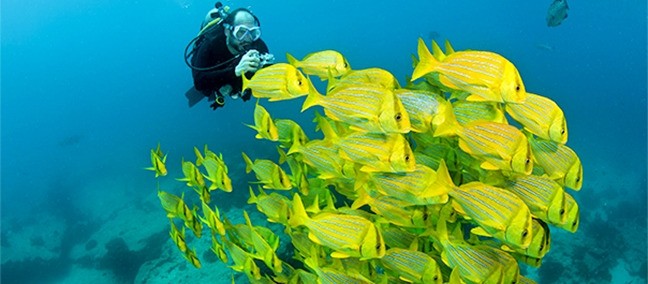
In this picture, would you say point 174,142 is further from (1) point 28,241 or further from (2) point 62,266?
(2) point 62,266

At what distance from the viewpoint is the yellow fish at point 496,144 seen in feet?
9.32

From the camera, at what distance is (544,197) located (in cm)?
296

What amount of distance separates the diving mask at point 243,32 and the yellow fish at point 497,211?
15.3ft

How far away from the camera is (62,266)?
12.1 metres

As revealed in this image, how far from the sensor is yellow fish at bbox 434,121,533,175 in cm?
284

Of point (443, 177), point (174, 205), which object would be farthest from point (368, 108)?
point (174, 205)

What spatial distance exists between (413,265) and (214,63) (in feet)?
16.8

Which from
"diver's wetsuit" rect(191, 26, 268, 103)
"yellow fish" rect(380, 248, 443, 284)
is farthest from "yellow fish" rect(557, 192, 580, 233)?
"diver's wetsuit" rect(191, 26, 268, 103)

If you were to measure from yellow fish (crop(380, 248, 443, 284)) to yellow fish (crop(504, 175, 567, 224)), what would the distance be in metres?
0.80

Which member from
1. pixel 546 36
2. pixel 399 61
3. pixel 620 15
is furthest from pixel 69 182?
pixel 620 15

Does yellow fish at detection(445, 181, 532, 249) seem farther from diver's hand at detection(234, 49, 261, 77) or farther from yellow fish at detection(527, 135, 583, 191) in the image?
diver's hand at detection(234, 49, 261, 77)

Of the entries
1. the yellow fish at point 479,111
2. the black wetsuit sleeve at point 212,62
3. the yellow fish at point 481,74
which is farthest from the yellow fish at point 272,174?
the black wetsuit sleeve at point 212,62

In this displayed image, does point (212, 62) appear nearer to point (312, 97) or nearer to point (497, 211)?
point (312, 97)

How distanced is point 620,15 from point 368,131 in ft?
369
